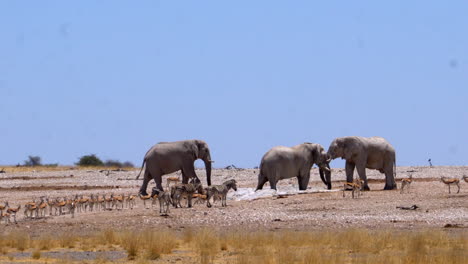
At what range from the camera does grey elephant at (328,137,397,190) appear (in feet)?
128

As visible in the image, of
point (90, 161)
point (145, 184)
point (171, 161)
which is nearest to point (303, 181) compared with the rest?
point (171, 161)

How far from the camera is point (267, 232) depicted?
26.2 metres

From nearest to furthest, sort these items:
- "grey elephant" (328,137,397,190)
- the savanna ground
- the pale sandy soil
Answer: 1. the savanna ground
2. the pale sandy soil
3. "grey elephant" (328,137,397,190)

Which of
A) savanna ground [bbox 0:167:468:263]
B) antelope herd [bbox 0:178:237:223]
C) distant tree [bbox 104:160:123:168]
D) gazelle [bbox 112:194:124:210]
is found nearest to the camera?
savanna ground [bbox 0:167:468:263]

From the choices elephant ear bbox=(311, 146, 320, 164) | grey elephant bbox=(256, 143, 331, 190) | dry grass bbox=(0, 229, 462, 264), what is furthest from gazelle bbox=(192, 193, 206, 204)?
elephant ear bbox=(311, 146, 320, 164)

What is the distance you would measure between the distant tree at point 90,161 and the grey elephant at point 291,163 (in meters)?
40.5

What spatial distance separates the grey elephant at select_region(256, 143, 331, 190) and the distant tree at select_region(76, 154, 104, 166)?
40.5 metres

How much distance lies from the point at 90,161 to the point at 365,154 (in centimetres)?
4401

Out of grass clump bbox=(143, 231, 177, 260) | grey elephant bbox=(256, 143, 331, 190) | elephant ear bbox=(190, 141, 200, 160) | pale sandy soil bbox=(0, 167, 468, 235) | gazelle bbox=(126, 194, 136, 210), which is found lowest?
grass clump bbox=(143, 231, 177, 260)

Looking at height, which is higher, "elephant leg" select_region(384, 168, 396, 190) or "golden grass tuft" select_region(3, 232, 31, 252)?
"elephant leg" select_region(384, 168, 396, 190)

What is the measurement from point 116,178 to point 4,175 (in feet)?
30.8

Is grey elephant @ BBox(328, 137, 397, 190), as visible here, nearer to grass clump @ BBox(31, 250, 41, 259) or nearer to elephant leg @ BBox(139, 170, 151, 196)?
elephant leg @ BBox(139, 170, 151, 196)

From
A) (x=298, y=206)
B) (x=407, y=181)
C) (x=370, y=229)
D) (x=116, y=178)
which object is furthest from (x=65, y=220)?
(x=116, y=178)

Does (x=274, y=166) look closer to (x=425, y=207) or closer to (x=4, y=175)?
(x=425, y=207)
